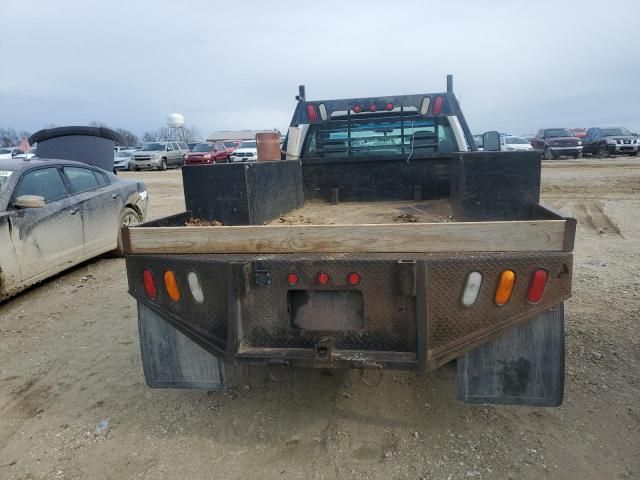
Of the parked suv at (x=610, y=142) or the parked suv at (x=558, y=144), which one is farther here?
the parked suv at (x=558, y=144)

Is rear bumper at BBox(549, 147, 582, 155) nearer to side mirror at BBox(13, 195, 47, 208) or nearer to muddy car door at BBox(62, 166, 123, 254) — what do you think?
muddy car door at BBox(62, 166, 123, 254)

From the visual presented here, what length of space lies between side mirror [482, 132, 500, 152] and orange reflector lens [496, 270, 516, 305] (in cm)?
241

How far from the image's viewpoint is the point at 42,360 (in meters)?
4.25

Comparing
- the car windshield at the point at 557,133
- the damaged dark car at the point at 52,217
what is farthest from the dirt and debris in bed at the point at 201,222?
the car windshield at the point at 557,133

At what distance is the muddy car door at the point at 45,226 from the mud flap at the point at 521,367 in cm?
491

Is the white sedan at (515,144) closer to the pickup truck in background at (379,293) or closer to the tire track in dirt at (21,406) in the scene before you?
the pickup truck in background at (379,293)

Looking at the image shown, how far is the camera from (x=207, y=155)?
28.2m

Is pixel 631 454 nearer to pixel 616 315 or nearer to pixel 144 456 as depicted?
pixel 616 315

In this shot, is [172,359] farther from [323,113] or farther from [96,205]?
[96,205]

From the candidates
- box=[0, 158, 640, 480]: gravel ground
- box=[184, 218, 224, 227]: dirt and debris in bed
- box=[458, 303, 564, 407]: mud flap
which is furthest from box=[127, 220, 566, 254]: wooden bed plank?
box=[0, 158, 640, 480]: gravel ground

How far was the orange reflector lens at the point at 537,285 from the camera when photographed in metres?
2.43

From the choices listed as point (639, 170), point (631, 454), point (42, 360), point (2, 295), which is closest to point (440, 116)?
point (631, 454)

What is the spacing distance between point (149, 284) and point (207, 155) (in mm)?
26330

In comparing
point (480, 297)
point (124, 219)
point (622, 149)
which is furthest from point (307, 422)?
point (622, 149)
